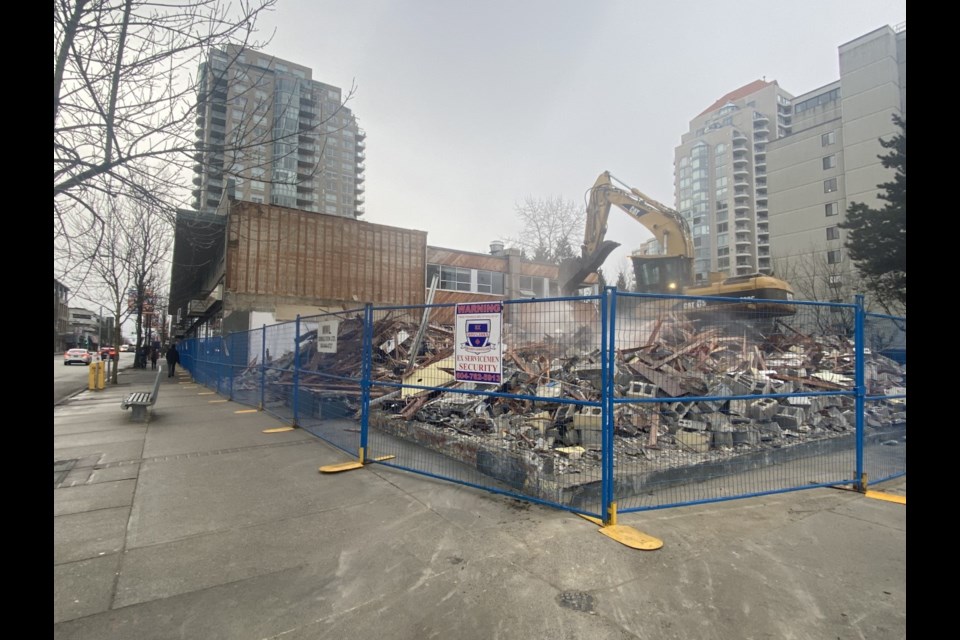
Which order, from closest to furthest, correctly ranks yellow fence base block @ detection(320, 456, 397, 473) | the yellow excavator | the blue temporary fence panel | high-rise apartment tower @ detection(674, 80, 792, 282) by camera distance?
the blue temporary fence panel → yellow fence base block @ detection(320, 456, 397, 473) → the yellow excavator → high-rise apartment tower @ detection(674, 80, 792, 282)

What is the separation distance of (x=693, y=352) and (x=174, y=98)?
29.9ft

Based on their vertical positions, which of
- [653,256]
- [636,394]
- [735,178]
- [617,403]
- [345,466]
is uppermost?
[735,178]

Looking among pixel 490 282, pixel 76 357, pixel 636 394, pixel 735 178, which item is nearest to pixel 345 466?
pixel 636 394

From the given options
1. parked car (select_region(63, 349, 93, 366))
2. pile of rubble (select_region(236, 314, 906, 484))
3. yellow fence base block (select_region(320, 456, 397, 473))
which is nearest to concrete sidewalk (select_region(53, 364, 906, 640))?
yellow fence base block (select_region(320, 456, 397, 473))

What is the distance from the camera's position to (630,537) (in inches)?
144

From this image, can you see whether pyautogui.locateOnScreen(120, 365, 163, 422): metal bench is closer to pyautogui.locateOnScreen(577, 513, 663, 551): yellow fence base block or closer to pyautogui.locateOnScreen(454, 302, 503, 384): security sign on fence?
pyautogui.locateOnScreen(454, 302, 503, 384): security sign on fence

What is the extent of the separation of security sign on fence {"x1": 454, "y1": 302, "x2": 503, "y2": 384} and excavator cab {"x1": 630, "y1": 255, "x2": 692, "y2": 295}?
Answer: 12.5 metres

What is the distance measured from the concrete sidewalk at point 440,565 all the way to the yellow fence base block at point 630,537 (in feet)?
0.27

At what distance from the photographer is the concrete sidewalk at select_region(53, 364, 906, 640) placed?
101 inches

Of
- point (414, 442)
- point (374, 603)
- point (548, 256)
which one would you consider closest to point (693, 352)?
point (414, 442)

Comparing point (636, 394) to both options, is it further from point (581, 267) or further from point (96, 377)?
point (96, 377)

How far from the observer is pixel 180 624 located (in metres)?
2.57

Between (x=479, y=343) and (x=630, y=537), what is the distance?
234cm
